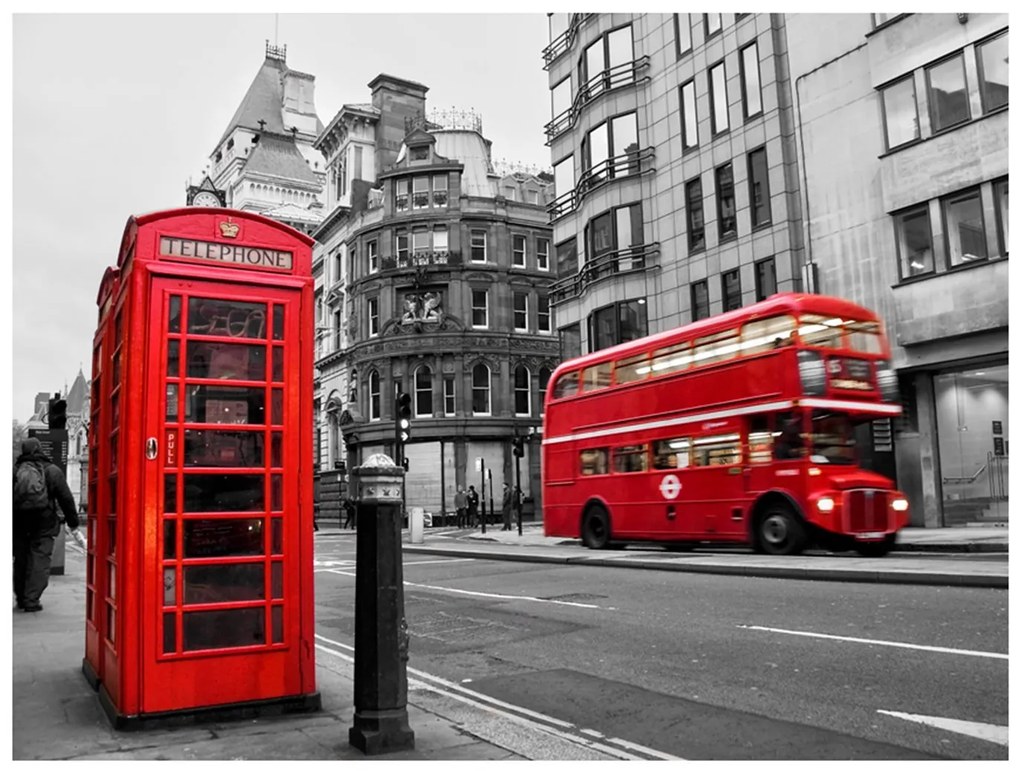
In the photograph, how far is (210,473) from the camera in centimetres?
483

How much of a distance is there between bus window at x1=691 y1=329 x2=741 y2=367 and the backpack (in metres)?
11.3

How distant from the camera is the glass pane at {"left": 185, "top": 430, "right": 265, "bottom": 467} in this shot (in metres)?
4.83

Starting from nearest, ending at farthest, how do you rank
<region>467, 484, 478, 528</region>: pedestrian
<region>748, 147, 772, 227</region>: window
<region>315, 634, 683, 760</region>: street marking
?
<region>315, 634, 683, 760</region>: street marking, <region>748, 147, 772, 227</region>: window, <region>467, 484, 478, 528</region>: pedestrian

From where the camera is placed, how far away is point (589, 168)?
30422 millimetres

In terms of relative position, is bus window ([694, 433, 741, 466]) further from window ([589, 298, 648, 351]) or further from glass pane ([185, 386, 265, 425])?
glass pane ([185, 386, 265, 425])

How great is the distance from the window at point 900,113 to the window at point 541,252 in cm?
2784

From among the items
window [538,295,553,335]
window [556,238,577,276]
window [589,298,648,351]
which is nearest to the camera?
window [589,298,648,351]

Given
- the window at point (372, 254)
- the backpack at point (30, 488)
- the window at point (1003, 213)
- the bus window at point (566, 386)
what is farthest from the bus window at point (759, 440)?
the window at point (372, 254)

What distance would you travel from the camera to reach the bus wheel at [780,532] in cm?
1486

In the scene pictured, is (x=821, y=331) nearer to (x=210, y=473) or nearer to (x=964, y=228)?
(x=964, y=228)

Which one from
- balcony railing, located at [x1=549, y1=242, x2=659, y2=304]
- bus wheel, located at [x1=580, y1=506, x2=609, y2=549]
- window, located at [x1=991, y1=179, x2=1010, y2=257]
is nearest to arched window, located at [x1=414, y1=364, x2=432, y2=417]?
balcony railing, located at [x1=549, y1=242, x2=659, y2=304]

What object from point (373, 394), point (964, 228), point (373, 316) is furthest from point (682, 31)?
point (373, 394)

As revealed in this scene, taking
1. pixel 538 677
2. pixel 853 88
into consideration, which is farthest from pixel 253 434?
pixel 853 88

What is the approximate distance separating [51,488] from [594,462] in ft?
40.8
